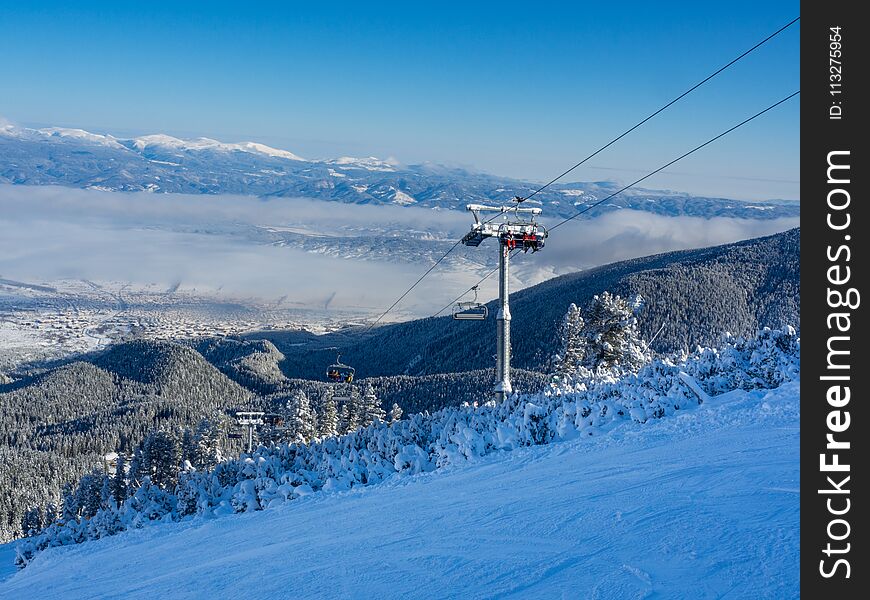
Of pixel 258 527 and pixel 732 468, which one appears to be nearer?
pixel 732 468

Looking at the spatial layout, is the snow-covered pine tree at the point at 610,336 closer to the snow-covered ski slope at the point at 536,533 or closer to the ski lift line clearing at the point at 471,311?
the ski lift line clearing at the point at 471,311

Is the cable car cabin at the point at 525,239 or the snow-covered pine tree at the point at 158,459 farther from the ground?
the cable car cabin at the point at 525,239

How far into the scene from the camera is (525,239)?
768 inches

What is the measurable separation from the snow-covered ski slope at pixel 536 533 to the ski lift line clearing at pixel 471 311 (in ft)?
29.1

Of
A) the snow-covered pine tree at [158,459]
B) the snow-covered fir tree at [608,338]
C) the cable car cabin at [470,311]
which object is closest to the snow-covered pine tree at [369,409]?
the snow-covered pine tree at [158,459]

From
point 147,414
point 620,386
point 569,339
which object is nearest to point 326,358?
point 147,414

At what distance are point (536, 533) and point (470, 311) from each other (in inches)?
593

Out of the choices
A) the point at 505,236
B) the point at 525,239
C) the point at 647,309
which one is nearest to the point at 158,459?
the point at 505,236

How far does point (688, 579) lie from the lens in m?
5.34

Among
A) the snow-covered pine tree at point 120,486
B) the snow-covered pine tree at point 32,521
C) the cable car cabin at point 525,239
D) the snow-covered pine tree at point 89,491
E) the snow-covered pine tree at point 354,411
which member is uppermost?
the cable car cabin at point 525,239
